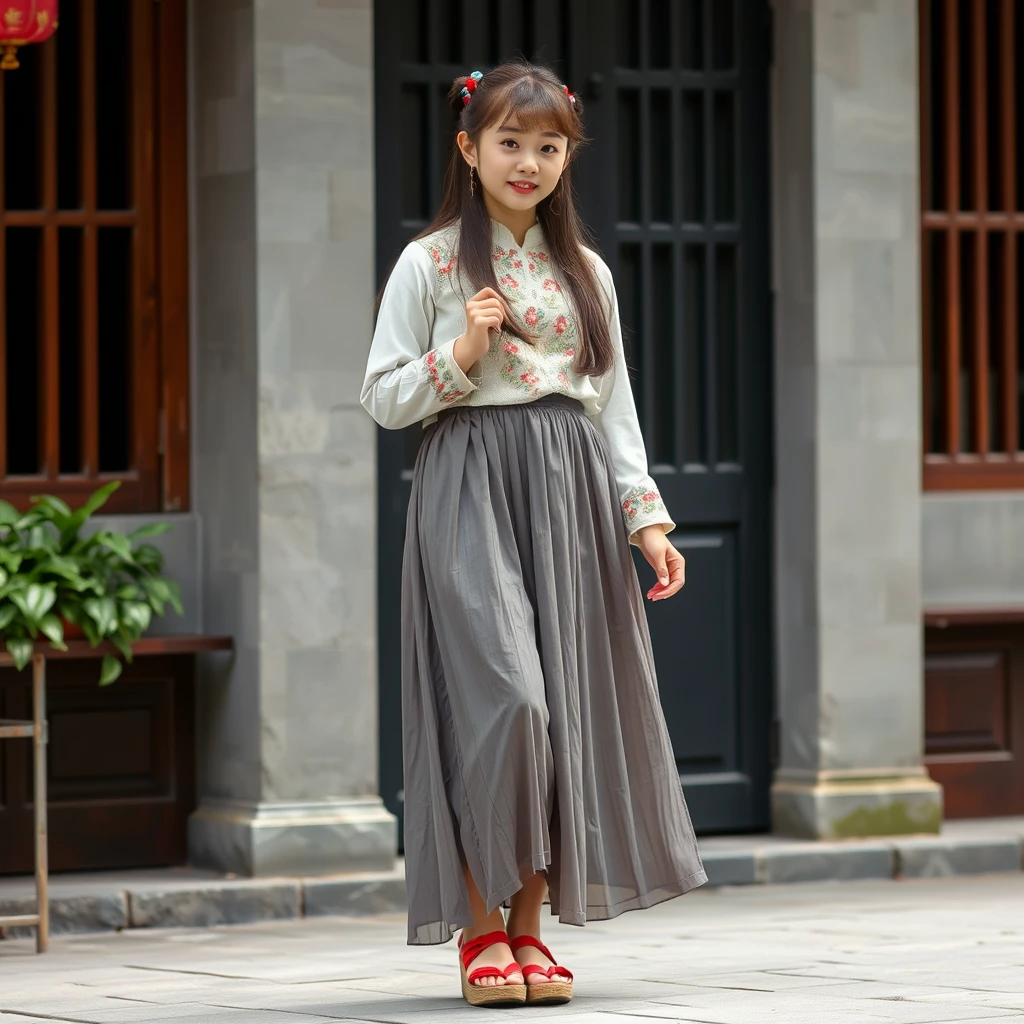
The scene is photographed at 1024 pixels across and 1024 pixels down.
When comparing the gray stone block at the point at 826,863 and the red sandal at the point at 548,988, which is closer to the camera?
the red sandal at the point at 548,988

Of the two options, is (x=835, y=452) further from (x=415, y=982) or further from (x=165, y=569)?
(x=415, y=982)

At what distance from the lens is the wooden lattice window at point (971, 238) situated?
8.68 meters

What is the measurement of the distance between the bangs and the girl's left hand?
965mm

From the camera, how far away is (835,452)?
811 cm

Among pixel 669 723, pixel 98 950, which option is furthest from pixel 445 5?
pixel 98 950

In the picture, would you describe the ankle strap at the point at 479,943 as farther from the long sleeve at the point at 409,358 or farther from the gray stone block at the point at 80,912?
the gray stone block at the point at 80,912

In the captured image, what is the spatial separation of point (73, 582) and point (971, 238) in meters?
3.95

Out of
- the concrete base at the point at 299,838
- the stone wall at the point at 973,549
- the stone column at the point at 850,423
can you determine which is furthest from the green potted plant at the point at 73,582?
the stone wall at the point at 973,549

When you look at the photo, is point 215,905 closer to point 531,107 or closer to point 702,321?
point 702,321

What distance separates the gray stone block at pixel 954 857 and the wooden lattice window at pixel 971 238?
1452 mm

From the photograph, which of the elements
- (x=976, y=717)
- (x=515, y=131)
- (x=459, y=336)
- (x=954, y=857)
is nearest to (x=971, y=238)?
(x=976, y=717)

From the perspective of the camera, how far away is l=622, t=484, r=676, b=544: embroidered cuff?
→ 203 inches

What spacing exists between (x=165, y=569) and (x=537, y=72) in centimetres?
300

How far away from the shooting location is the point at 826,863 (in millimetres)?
7887
